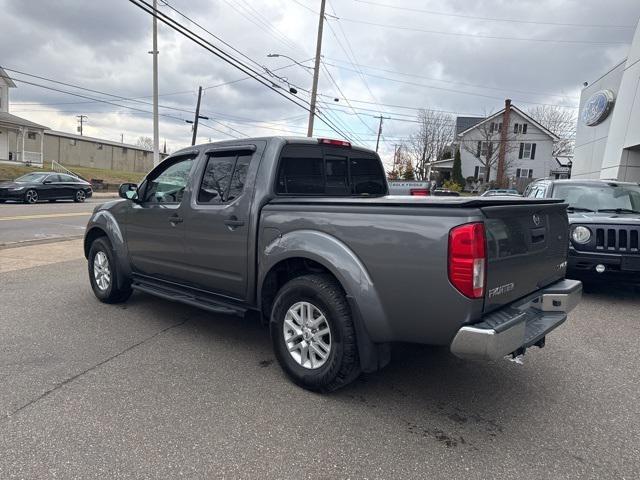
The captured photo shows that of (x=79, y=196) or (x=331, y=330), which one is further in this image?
(x=79, y=196)

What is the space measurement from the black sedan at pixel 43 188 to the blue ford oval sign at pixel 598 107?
25.5m

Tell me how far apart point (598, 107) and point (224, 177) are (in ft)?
77.6

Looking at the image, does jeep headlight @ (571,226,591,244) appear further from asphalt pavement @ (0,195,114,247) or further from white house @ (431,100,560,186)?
white house @ (431,100,560,186)

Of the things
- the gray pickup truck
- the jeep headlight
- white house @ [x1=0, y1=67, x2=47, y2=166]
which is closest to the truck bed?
the gray pickup truck

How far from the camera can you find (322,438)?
2904mm

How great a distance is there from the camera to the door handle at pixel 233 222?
3969 millimetres

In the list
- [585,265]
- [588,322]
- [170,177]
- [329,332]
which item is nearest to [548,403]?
[329,332]

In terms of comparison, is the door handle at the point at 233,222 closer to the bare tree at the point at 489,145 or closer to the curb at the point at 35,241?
the curb at the point at 35,241

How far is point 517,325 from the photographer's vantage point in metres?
2.93

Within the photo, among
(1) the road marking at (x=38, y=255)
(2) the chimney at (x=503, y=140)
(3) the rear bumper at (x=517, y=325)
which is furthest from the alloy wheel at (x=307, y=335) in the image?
(2) the chimney at (x=503, y=140)

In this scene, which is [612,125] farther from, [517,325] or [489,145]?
[489,145]

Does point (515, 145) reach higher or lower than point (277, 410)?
higher

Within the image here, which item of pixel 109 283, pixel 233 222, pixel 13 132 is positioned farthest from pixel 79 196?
pixel 233 222

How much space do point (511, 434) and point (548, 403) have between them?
0.63 metres
